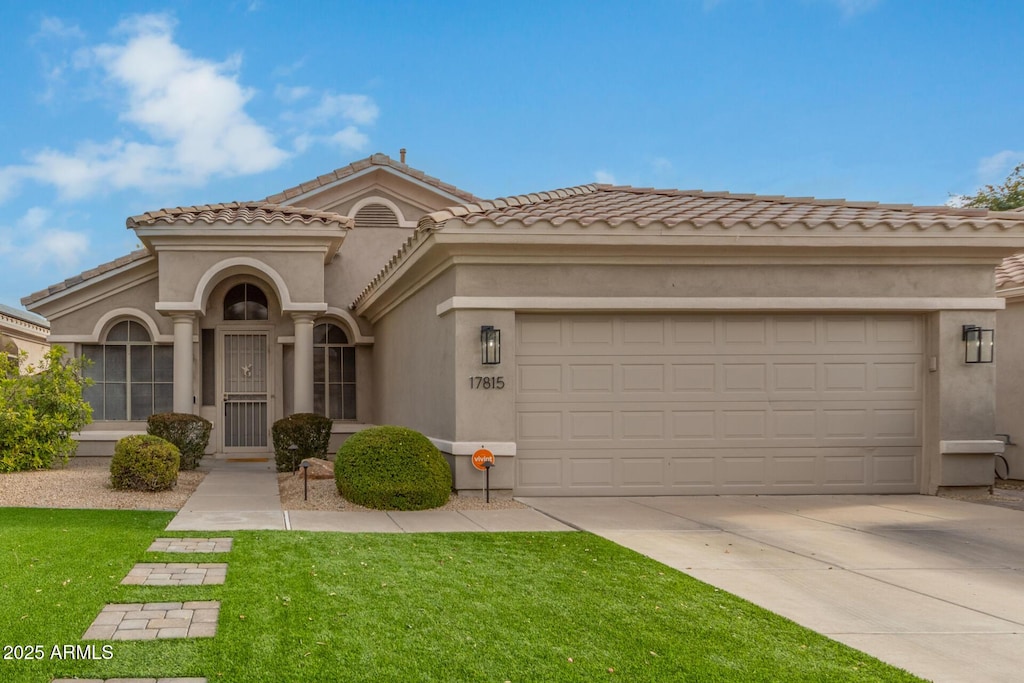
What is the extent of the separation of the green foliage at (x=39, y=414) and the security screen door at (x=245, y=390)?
9.87 ft

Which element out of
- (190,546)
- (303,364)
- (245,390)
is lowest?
(190,546)

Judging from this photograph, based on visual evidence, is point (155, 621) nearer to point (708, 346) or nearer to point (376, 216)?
point (708, 346)

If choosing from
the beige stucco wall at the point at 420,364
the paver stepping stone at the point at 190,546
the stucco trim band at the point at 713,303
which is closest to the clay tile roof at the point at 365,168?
the beige stucco wall at the point at 420,364

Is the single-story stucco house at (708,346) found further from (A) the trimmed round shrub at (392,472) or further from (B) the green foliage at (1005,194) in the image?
(B) the green foliage at (1005,194)

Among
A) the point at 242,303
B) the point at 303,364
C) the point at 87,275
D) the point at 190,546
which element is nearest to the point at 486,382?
the point at 190,546

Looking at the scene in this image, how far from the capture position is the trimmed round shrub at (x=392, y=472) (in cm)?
961

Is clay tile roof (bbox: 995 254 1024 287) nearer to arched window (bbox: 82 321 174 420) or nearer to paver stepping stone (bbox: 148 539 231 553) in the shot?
paver stepping stone (bbox: 148 539 231 553)

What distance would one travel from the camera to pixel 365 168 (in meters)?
17.8

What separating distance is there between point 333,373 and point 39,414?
5.47 metres

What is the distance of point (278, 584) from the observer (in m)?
5.84

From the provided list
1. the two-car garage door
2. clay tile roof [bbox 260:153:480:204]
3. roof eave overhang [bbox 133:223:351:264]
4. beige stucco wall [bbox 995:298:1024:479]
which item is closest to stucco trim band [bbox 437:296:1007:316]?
the two-car garage door

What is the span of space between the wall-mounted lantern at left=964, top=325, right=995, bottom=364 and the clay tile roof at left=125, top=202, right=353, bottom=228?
386 inches

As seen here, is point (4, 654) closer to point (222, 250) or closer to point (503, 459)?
point (503, 459)

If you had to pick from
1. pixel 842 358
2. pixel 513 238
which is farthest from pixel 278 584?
pixel 842 358
